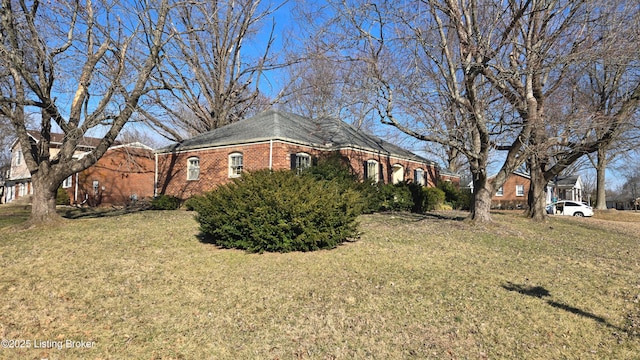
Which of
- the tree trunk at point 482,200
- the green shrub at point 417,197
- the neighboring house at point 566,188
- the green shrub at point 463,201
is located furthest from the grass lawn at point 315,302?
the neighboring house at point 566,188

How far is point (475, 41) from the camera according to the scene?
1103 centimetres

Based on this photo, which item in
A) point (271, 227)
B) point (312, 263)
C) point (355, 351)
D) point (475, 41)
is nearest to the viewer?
Answer: point (355, 351)

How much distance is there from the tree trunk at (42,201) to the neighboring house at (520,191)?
99.6 ft

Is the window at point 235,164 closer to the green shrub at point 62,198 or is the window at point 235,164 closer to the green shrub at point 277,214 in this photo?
the green shrub at point 277,214

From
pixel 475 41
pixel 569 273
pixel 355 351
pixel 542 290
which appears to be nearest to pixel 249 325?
pixel 355 351

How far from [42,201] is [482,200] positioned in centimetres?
1404

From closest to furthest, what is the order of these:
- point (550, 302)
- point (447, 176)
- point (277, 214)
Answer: point (550, 302) → point (277, 214) → point (447, 176)

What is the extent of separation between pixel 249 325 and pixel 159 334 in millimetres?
1066

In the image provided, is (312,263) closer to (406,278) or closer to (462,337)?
(406,278)

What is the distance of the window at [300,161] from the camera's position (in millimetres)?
17141

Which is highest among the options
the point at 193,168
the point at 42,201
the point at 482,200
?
the point at 193,168

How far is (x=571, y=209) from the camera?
29672 mm

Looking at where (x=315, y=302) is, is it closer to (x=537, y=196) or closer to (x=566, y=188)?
(x=537, y=196)

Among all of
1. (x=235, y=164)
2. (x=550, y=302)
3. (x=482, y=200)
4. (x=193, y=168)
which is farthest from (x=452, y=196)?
(x=550, y=302)
